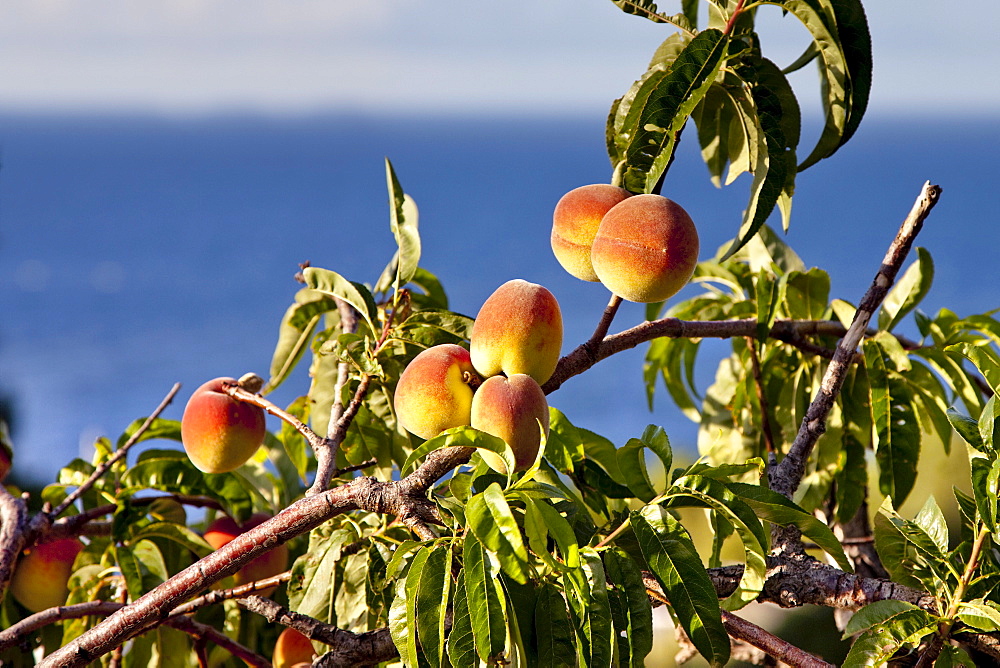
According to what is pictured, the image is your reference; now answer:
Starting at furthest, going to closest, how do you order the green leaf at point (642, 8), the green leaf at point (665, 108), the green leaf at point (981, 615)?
the green leaf at point (642, 8), the green leaf at point (665, 108), the green leaf at point (981, 615)

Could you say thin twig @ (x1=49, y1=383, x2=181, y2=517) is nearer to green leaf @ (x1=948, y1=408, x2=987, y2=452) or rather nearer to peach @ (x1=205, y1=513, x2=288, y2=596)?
peach @ (x1=205, y1=513, x2=288, y2=596)

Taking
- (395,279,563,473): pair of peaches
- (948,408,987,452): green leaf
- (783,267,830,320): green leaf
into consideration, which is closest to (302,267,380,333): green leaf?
(395,279,563,473): pair of peaches

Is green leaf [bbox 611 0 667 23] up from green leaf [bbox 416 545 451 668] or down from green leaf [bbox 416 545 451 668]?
up

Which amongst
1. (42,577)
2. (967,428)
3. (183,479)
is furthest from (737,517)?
(42,577)

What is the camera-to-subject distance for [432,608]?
62cm

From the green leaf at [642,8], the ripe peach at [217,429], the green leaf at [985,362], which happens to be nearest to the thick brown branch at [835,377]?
the green leaf at [985,362]

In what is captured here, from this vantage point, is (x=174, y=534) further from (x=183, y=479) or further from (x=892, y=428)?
(x=892, y=428)

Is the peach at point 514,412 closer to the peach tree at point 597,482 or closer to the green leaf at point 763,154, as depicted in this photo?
the peach tree at point 597,482

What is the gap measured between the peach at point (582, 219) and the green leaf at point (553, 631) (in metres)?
0.36

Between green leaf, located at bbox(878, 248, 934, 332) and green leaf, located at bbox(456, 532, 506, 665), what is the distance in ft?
2.59

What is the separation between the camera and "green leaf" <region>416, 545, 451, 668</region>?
0.61 metres

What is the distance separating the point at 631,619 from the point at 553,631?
0.06 m

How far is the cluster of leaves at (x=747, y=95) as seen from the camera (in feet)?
2.70

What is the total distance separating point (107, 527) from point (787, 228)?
987 millimetres
